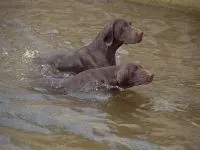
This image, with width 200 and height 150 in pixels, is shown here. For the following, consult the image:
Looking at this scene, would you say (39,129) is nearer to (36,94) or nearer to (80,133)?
(80,133)

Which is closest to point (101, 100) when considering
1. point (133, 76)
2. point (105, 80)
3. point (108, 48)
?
point (105, 80)

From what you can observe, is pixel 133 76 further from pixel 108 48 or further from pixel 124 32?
pixel 108 48

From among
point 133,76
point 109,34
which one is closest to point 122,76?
point 133,76

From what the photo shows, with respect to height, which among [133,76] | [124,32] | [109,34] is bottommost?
[133,76]

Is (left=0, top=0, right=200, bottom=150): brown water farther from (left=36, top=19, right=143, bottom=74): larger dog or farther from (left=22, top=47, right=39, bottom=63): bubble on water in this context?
(left=36, top=19, right=143, bottom=74): larger dog

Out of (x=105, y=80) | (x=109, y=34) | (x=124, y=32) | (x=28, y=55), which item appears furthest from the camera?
(x=28, y=55)

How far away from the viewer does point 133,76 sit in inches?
320

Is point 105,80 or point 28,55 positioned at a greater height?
point 105,80

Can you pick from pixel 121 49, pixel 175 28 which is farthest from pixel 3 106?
pixel 175 28

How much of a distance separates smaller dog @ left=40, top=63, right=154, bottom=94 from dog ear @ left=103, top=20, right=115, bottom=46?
1253 millimetres

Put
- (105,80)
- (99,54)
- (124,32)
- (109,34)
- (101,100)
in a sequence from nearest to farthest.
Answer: (101,100) → (105,80) → (124,32) → (109,34) → (99,54)

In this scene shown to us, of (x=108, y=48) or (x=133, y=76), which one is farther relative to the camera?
(x=108, y=48)

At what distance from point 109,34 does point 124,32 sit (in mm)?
307

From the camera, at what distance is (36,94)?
8.10 m
